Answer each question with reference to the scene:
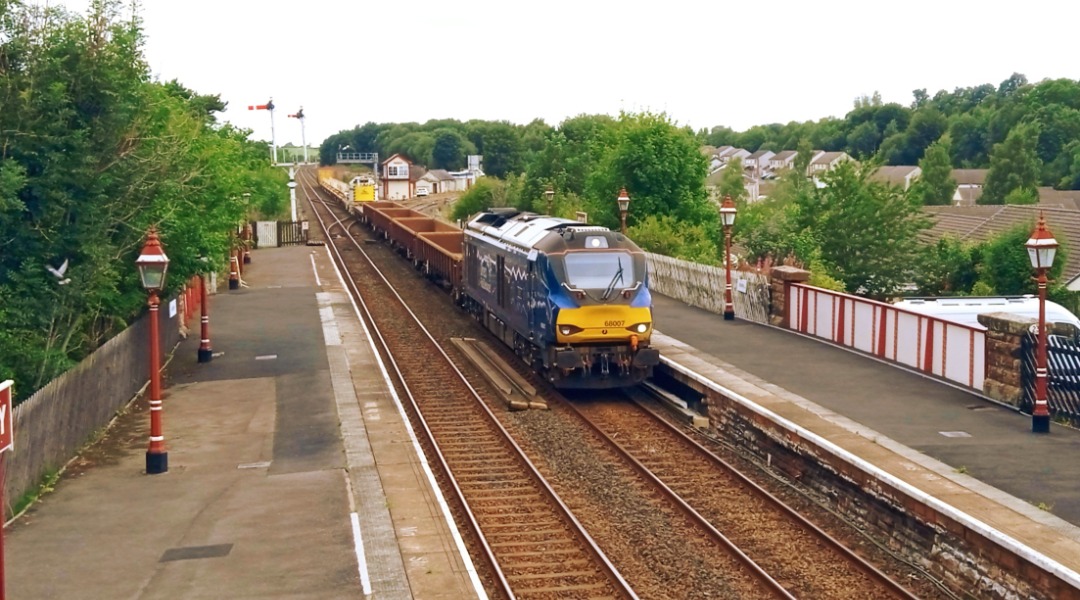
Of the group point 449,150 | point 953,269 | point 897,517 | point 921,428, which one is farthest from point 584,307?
point 449,150

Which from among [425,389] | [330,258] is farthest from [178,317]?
[330,258]

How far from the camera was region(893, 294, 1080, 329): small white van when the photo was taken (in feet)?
77.6

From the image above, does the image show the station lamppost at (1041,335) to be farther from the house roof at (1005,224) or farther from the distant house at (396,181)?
the distant house at (396,181)

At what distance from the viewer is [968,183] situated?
11706cm

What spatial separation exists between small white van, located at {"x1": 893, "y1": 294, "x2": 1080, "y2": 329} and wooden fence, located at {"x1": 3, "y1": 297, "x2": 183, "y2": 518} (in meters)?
15.3

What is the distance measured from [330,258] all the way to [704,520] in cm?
3754

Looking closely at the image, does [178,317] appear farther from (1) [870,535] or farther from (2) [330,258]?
(2) [330,258]

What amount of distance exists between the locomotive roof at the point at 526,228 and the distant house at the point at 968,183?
296 feet

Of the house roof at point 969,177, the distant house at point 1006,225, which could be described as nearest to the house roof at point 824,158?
the house roof at point 969,177

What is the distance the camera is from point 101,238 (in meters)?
18.2

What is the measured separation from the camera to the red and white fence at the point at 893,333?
18922 millimetres

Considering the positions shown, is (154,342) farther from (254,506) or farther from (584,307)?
(584,307)

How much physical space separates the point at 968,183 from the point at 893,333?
103877mm

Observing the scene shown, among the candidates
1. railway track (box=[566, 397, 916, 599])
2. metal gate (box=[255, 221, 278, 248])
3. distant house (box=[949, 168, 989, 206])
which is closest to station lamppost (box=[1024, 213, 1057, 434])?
railway track (box=[566, 397, 916, 599])
